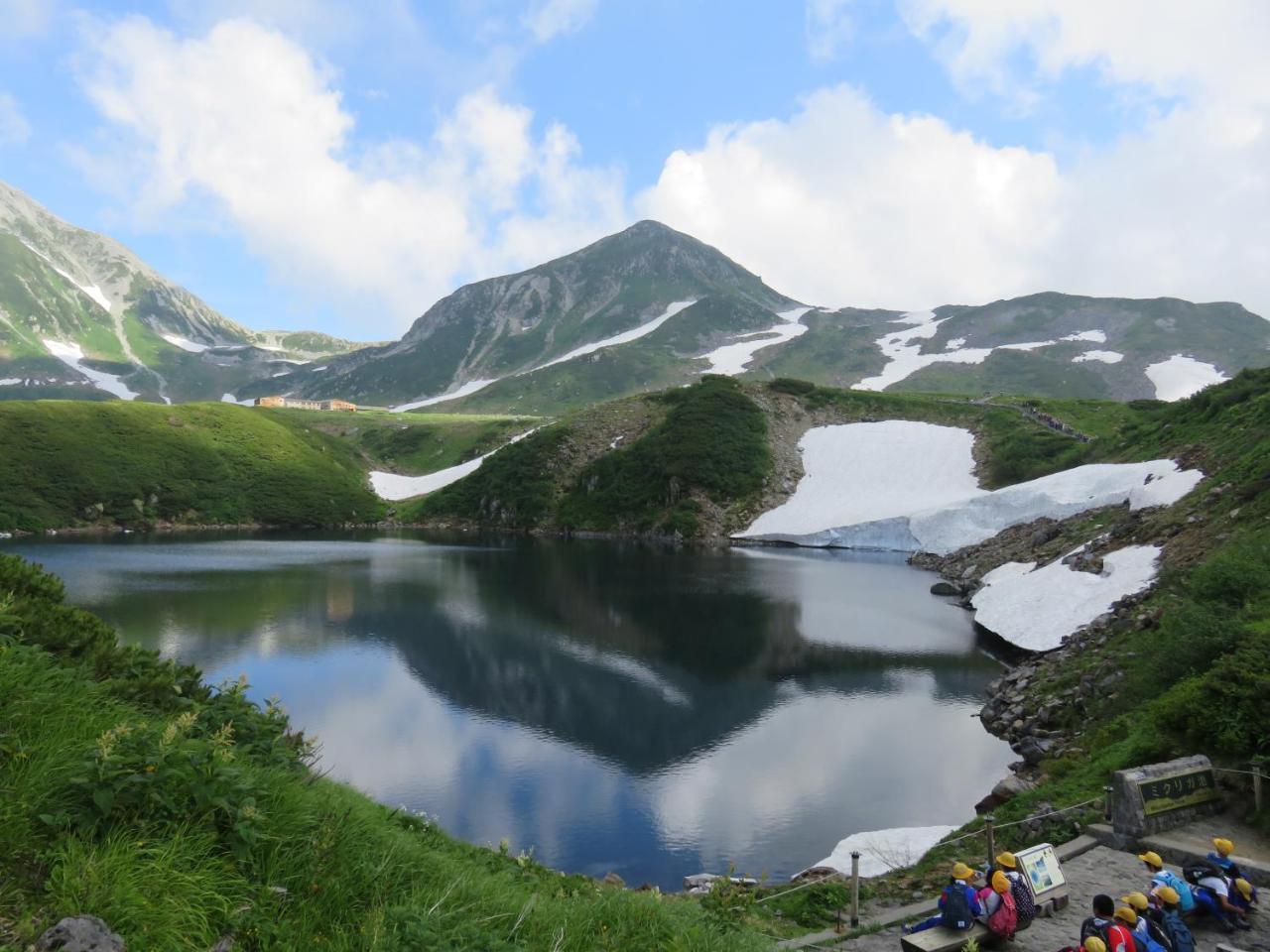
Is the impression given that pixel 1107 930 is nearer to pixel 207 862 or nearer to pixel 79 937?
pixel 207 862

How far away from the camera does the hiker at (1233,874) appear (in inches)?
372

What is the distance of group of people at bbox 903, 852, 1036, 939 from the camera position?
9070mm

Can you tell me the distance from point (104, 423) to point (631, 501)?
81499 millimetres

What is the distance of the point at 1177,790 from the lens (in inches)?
483

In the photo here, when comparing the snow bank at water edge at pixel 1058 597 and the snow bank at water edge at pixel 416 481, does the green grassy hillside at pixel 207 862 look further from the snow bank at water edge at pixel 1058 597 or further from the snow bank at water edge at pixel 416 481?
the snow bank at water edge at pixel 416 481

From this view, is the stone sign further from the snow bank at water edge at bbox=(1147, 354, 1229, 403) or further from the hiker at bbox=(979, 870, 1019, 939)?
the snow bank at water edge at bbox=(1147, 354, 1229, 403)

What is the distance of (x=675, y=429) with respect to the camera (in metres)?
102

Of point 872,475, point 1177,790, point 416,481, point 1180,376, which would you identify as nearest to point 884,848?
point 1177,790

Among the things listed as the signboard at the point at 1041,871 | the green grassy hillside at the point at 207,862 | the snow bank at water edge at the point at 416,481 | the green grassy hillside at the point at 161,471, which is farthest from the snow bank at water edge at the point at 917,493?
the green grassy hillside at the point at 161,471

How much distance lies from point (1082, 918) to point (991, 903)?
1958 millimetres

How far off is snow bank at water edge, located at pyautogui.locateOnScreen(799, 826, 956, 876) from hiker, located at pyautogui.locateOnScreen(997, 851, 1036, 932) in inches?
230

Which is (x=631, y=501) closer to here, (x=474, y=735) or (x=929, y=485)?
(x=929, y=485)

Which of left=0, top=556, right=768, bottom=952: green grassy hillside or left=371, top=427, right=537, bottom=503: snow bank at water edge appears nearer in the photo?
left=0, top=556, right=768, bottom=952: green grassy hillside

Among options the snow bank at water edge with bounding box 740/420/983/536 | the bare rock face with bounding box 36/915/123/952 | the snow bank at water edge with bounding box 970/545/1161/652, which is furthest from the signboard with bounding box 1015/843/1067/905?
the snow bank at water edge with bounding box 740/420/983/536
